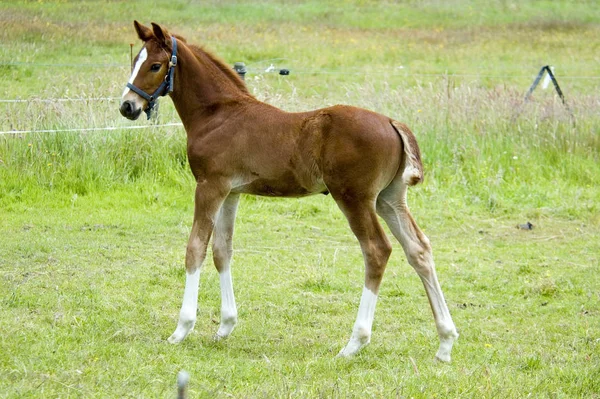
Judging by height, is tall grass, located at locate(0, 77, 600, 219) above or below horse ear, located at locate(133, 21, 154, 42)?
below

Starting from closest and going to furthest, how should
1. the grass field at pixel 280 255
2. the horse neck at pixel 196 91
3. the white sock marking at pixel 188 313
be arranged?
the grass field at pixel 280 255 → the white sock marking at pixel 188 313 → the horse neck at pixel 196 91

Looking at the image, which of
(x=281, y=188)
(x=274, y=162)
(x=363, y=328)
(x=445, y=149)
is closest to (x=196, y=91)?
(x=274, y=162)

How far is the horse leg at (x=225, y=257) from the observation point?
20.4 ft

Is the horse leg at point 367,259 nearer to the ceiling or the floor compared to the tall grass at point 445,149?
nearer to the ceiling

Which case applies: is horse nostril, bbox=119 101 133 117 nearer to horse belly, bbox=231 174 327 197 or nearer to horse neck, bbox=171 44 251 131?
horse neck, bbox=171 44 251 131

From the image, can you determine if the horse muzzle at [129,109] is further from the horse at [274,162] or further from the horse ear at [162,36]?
the horse ear at [162,36]

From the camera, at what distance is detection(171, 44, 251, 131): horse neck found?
6.36m

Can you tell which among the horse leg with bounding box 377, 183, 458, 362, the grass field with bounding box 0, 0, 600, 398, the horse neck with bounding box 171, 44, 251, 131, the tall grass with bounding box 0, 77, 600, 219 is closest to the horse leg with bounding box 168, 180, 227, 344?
the grass field with bounding box 0, 0, 600, 398

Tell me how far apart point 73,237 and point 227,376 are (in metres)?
4.12

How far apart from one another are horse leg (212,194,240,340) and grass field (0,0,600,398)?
5.3 inches

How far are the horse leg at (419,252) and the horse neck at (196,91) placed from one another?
1.26 metres

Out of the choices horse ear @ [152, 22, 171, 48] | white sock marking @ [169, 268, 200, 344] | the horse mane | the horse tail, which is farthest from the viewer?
the horse mane

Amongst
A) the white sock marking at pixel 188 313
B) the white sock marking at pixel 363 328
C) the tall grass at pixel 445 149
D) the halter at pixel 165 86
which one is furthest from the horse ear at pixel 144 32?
the tall grass at pixel 445 149

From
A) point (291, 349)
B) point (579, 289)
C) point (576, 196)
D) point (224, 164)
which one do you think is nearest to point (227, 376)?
point (291, 349)
